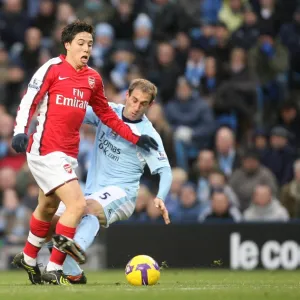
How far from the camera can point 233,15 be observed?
17.8 m

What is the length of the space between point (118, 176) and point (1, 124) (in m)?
6.82

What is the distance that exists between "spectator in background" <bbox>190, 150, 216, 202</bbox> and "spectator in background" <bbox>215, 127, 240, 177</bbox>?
0.27 m

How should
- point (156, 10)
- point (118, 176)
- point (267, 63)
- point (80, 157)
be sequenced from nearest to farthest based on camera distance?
point (118, 176), point (80, 157), point (267, 63), point (156, 10)

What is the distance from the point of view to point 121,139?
993 centimetres

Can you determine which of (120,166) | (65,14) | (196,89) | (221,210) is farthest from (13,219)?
(120,166)

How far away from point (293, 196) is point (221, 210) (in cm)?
122

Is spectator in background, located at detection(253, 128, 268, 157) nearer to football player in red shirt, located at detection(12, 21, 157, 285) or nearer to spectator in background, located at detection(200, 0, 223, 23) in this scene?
spectator in background, located at detection(200, 0, 223, 23)

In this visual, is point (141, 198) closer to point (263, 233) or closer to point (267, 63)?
point (263, 233)

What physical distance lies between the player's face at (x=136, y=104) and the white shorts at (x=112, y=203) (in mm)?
767

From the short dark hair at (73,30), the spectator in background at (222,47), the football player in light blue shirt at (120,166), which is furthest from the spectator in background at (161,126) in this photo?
the short dark hair at (73,30)

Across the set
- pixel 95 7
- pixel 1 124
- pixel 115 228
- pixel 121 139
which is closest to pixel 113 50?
pixel 95 7

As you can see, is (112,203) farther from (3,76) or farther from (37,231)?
(3,76)

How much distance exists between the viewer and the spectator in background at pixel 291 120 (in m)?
16.2

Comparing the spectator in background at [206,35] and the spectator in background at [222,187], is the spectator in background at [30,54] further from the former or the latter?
the spectator in background at [222,187]
